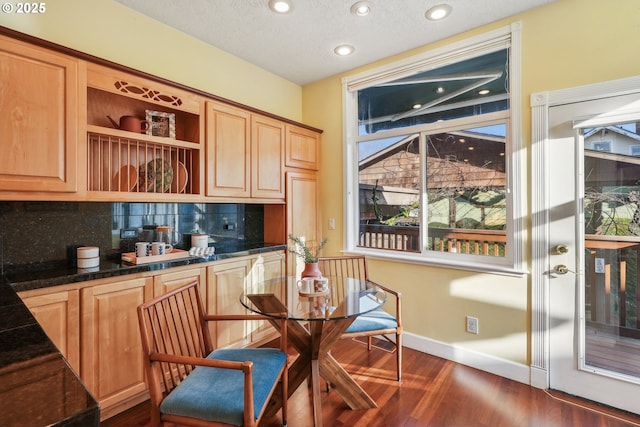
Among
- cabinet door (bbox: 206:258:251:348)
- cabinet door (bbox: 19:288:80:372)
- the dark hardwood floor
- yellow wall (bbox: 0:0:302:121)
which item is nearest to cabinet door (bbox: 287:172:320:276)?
cabinet door (bbox: 206:258:251:348)

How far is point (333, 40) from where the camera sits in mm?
2760

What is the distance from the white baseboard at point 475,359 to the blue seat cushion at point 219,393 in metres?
1.67

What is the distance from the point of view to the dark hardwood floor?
6.30ft

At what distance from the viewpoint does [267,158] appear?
118 inches

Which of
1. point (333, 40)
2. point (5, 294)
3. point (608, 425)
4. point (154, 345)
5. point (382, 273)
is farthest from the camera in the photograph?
point (382, 273)

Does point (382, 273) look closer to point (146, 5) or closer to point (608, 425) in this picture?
point (608, 425)

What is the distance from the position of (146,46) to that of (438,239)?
9.73ft

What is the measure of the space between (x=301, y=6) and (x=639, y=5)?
2.21 metres

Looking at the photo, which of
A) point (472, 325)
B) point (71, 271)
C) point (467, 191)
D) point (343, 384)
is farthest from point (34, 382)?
point (467, 191)

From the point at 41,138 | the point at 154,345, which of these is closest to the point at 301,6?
the point at 41,138

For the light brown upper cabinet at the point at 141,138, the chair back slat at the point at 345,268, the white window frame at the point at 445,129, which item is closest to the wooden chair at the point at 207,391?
the light brown upper cabinet at the point at 141,138

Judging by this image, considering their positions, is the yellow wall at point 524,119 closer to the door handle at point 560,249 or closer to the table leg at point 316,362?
the door handle at point 560,249

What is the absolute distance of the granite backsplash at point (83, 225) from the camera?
189 centimetres

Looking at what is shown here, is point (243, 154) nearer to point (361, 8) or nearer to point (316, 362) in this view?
point (361, 8)
